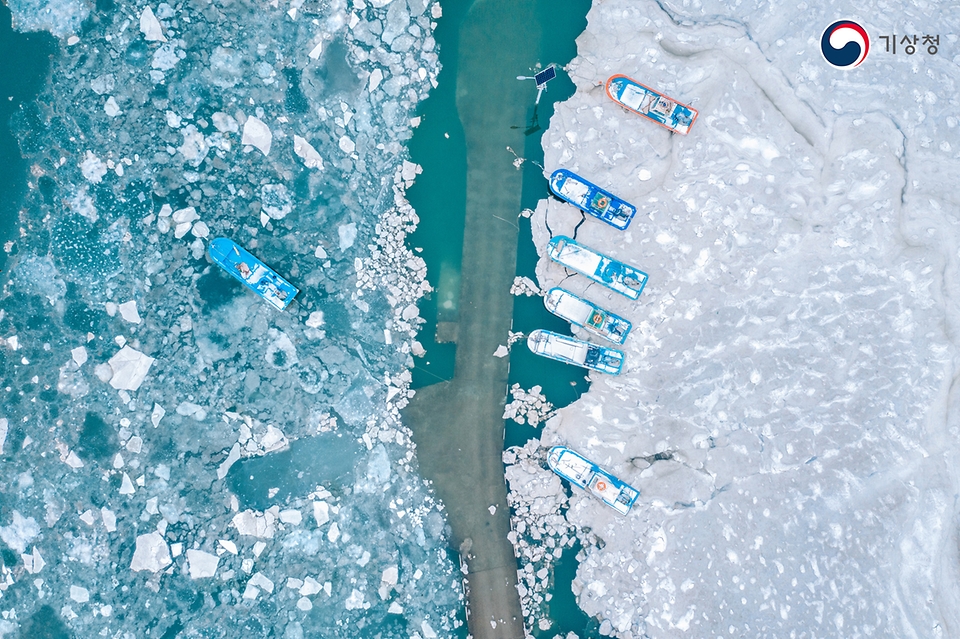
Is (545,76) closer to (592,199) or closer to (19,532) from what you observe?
(592,199)

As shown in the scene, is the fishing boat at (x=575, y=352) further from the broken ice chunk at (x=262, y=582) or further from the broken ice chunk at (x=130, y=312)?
the broken ice chunk at (x=130, y=312)

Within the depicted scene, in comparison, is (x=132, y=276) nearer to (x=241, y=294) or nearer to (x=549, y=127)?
(x=241, y=294)

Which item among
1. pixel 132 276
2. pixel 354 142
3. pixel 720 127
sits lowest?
pixel 132 276

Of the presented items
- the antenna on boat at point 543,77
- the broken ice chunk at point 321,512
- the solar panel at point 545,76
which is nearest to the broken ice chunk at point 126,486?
the broken ice chunk at point 321,512

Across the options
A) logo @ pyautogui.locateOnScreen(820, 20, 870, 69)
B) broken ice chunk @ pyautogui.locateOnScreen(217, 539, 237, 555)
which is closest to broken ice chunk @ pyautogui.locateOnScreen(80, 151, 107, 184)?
broken ice chunk @ pyautogui.locateOnScreen(217, 539, 237, 555)

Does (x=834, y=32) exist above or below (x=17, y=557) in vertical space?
above

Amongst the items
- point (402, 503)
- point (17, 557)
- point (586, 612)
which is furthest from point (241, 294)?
point (586, 612)

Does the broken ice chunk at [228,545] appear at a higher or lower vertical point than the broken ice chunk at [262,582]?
higher
